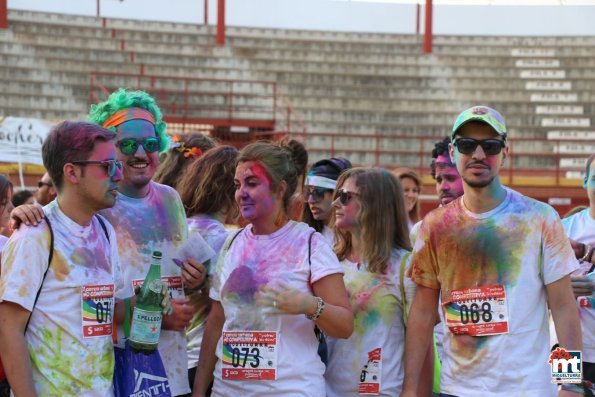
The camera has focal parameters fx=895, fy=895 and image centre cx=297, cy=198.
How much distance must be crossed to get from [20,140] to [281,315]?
1006 cm

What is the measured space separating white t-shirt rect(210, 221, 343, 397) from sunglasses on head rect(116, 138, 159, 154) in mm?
546

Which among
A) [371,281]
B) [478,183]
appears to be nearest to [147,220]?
[371,281]

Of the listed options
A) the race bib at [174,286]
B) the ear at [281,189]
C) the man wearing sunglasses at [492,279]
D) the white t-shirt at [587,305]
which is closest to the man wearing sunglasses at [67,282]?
the race bib at [174,286]

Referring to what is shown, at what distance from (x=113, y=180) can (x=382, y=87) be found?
1679cm

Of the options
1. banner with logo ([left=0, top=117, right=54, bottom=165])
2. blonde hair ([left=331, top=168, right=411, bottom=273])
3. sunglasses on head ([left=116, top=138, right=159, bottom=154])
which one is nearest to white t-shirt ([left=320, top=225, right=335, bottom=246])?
blonde hair ([left=331, top=168, right=411, bottom=273])

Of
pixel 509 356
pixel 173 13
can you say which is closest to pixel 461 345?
pixel 509 356

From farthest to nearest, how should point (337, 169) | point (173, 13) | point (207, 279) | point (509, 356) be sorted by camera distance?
point (173, 13) → point (337, 169) → point (207, 279) → point (509, 356)

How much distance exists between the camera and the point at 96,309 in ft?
9.81

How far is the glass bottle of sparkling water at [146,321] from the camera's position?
3.12 meters

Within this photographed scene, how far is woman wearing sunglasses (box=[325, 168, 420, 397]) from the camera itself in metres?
3.50

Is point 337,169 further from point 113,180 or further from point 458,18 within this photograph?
point 458,18

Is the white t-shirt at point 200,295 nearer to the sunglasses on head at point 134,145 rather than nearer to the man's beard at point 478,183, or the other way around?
the sunglasses on head at point 134,145

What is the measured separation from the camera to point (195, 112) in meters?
17.6

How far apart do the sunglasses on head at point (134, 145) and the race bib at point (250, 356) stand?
80cm
